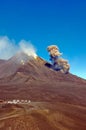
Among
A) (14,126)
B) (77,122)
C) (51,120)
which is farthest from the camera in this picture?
(77,122)

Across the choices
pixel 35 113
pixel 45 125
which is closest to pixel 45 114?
pixel 35 113

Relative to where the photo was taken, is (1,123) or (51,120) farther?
(51,120)

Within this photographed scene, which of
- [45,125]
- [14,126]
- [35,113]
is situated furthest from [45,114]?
[14,126]

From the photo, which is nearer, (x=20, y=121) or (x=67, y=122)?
(x=20, y=121)

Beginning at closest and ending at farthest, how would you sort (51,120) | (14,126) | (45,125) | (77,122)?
(14,126), (45,125), (51,120), (77,122)

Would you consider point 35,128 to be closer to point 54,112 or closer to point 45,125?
point 45,125

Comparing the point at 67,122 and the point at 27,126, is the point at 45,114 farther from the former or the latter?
the point at 27,126

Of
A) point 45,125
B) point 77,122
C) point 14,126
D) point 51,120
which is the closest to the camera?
point 14,126

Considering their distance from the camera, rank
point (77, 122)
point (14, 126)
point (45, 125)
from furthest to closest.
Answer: point (77, 122) < point (45, 125) < point (14, 126)
